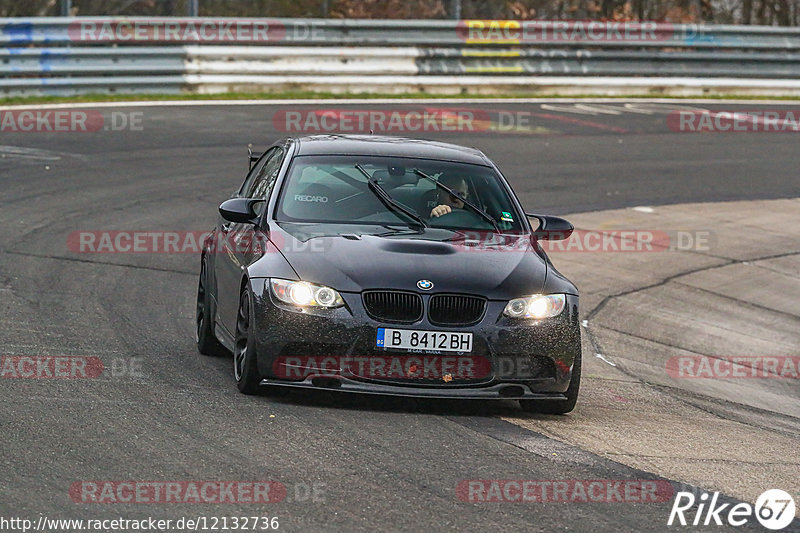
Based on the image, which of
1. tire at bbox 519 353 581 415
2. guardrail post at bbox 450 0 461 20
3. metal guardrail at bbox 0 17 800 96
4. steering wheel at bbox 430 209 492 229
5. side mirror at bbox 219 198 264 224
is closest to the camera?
tire at bbox 519 353 581 415

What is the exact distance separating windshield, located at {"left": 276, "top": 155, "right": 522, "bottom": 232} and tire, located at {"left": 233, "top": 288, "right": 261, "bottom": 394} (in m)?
0.77

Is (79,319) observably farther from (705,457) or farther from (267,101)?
(267,101)

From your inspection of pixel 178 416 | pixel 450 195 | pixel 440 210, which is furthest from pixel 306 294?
pixel 450 195

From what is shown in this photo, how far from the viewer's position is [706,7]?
33.4 metres

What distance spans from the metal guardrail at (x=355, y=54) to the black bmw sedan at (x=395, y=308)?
14.9m

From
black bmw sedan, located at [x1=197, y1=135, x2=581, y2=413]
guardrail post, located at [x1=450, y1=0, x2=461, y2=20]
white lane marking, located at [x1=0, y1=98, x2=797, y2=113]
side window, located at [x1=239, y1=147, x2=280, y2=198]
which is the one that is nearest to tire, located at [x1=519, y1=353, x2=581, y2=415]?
black bmw sedan, located at [x1=197, y1=135, x2=581, y2=413]

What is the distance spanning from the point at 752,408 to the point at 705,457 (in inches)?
95.5

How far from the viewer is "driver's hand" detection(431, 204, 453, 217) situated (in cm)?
878

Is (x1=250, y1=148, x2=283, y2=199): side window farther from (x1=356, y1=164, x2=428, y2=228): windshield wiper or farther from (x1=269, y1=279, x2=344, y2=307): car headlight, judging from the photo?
(x1=269, y1=279, x2=344, y2=307): car headlight

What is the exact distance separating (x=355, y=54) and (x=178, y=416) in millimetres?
19202

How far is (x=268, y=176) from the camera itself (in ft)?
30.8

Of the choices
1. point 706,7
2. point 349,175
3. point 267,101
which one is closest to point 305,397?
point 349,175

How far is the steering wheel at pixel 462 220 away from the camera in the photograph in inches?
344

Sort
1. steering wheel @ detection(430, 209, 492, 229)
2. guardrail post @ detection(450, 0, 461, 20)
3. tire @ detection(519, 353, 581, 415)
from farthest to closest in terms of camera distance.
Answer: guardrail post @ detection(450, 0, 461, 20), steering wheel @ detection(430, 209, 492, 229), tire @ detection(519, 353, 581, 415)
